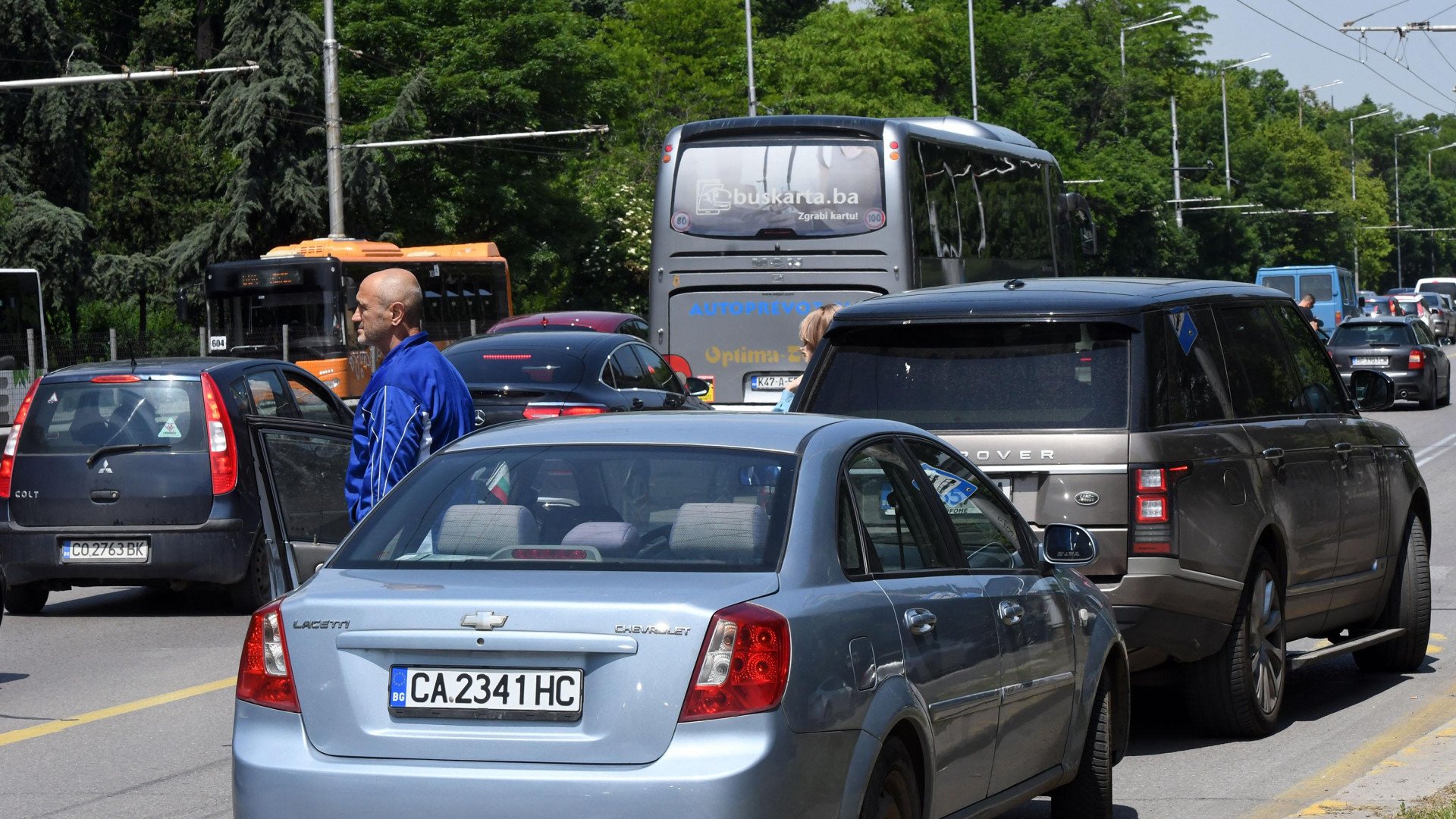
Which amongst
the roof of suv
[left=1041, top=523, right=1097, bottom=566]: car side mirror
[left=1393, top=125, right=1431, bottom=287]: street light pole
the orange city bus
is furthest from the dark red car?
[left=1393, top=125, right=1431, bottom=287]: street light pole

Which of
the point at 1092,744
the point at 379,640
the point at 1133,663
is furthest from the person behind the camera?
the point at 1133,663

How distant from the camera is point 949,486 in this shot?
5.67 m

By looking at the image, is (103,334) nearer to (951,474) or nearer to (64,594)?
(64,594)

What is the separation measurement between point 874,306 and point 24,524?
664 cm

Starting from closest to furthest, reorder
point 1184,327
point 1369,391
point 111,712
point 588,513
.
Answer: point 588,513, point 1184,327, point 111,712, point 1369,391

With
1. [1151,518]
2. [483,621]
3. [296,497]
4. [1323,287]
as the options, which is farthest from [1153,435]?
[1323,287]

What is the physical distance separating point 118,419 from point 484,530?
8.12m

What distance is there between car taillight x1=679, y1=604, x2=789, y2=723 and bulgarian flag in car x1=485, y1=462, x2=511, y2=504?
909 mm

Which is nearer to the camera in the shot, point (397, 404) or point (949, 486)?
point (949, 486)

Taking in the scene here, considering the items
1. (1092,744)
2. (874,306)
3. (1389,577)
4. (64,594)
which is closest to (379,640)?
(1092,744)

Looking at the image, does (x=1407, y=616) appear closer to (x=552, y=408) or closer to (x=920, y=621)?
(x=920, y=621)

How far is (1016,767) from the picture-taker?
5539mm

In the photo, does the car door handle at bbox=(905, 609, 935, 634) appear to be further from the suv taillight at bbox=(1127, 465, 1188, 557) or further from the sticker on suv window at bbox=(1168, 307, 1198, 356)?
the sticker on suv window at bbox=(1168, 307, 1198, 356)

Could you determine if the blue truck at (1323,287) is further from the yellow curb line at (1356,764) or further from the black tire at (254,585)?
the yellow curb line at (1356,764)
